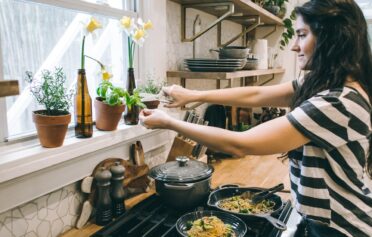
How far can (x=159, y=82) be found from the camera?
170cm

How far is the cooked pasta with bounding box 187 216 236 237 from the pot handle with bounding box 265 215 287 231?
13 centimetres

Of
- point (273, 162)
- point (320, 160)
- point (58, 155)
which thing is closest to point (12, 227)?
point (58, 155)

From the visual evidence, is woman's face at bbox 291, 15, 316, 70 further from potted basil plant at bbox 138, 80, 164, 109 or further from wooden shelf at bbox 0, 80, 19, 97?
wooden shelf at bbox 0, 80, 19, 97

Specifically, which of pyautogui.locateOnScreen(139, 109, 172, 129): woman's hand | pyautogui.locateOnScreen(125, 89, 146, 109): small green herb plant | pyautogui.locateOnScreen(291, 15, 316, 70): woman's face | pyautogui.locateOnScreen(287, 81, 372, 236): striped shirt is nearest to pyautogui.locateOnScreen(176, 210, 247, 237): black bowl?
pyautogui.locateOnScreen(287, 81, 372, 236): striped shirt

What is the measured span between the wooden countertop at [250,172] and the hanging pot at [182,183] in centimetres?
19

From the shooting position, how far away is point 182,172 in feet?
4.33

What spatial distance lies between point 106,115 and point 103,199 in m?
0.30

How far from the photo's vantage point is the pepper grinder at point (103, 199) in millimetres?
1240

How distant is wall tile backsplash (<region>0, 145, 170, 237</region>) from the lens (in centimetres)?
102

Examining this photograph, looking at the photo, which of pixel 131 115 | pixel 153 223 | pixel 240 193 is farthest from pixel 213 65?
pixel 153 223

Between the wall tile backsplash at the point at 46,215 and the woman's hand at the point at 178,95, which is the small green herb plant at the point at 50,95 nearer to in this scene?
the wall tile backsplash at the point at 46,215

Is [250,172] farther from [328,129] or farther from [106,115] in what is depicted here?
[328,129]

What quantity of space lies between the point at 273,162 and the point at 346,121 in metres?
1.34

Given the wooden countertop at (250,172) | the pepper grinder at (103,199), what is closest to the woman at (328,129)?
the pepper grinder at (103,199)
